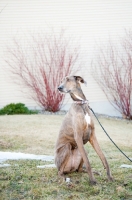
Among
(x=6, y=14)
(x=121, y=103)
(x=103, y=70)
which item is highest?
(x=6, y=14)

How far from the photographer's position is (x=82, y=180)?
6.12m

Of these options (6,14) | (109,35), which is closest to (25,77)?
(6,14)

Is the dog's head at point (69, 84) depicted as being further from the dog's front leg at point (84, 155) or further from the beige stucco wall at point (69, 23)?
the beige stucco wall at point (69, 23)

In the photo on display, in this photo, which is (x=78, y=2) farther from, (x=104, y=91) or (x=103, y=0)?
(x=104, y=91)

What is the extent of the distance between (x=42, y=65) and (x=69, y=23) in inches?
68.8

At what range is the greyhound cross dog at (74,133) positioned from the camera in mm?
6074

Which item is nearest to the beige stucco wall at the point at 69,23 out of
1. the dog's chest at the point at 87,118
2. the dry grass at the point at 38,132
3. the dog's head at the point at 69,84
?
the dry grass at the point at 38,132

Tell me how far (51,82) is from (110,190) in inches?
439

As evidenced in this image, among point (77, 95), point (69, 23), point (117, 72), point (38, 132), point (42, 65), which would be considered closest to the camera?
point (77, 95)

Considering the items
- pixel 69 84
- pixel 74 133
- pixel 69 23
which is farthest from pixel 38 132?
pixel 74 133

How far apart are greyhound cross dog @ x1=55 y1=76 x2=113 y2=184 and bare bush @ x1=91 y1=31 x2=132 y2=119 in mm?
11130

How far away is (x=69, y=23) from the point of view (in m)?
17.0

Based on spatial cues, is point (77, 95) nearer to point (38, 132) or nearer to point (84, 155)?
point (84, 155)

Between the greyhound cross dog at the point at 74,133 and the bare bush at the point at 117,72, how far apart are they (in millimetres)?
11130
